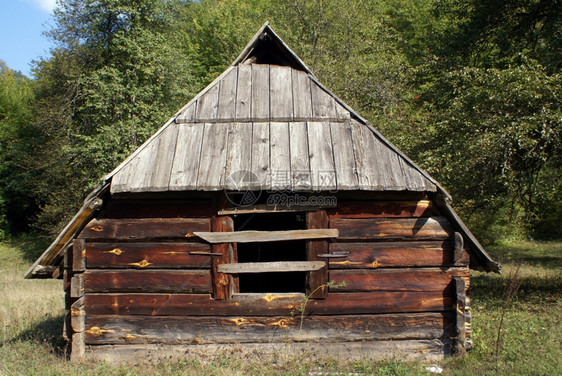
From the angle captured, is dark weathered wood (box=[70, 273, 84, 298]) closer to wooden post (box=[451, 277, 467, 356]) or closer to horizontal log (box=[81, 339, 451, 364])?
horizontal log (box=[81, 339, 451, 364])

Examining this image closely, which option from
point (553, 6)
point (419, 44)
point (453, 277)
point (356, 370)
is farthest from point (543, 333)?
point (419, 44)

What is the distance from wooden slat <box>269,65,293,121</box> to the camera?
673 centimetres

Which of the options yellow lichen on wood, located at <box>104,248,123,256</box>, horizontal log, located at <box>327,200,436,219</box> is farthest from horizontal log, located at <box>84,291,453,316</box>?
horizontal log, located at <box>327,200,436,219</box>

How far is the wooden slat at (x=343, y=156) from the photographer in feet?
19.5

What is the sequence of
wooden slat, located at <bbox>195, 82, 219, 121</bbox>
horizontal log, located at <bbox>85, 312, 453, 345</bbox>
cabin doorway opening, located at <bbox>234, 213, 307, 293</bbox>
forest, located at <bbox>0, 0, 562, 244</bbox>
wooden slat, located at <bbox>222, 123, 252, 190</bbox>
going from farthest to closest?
forest, located at <bbox>0, 0, 562, 244</bbox>, cabin doorway opening, located at <bbox>234, 213, 307, 293</bbox>, wooden slat, located at <bbox>195, 82, 219, 121</bbox>, horizontal log, located at <bbox>85, 312, 453, 345</bbox>, wooden slat, located at <bbox>222, 123, 252, 190</bbox>

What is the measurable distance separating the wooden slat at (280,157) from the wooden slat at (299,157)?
6 centimetres

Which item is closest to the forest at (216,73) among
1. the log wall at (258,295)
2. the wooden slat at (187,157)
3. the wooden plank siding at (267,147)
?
the wooden plank siding at (267,147)

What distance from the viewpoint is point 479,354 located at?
642cm

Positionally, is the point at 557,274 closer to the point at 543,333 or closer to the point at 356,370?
the point at 543,333

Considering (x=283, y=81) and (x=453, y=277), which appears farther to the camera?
(x=283, y=81)

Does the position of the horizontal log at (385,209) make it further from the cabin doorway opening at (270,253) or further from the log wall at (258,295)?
the cabin doorway opening at (270,253)

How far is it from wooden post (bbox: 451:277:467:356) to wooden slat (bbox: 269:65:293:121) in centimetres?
330

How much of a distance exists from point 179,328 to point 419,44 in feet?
77.1

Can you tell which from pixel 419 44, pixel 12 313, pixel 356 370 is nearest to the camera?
pixel 356 370
